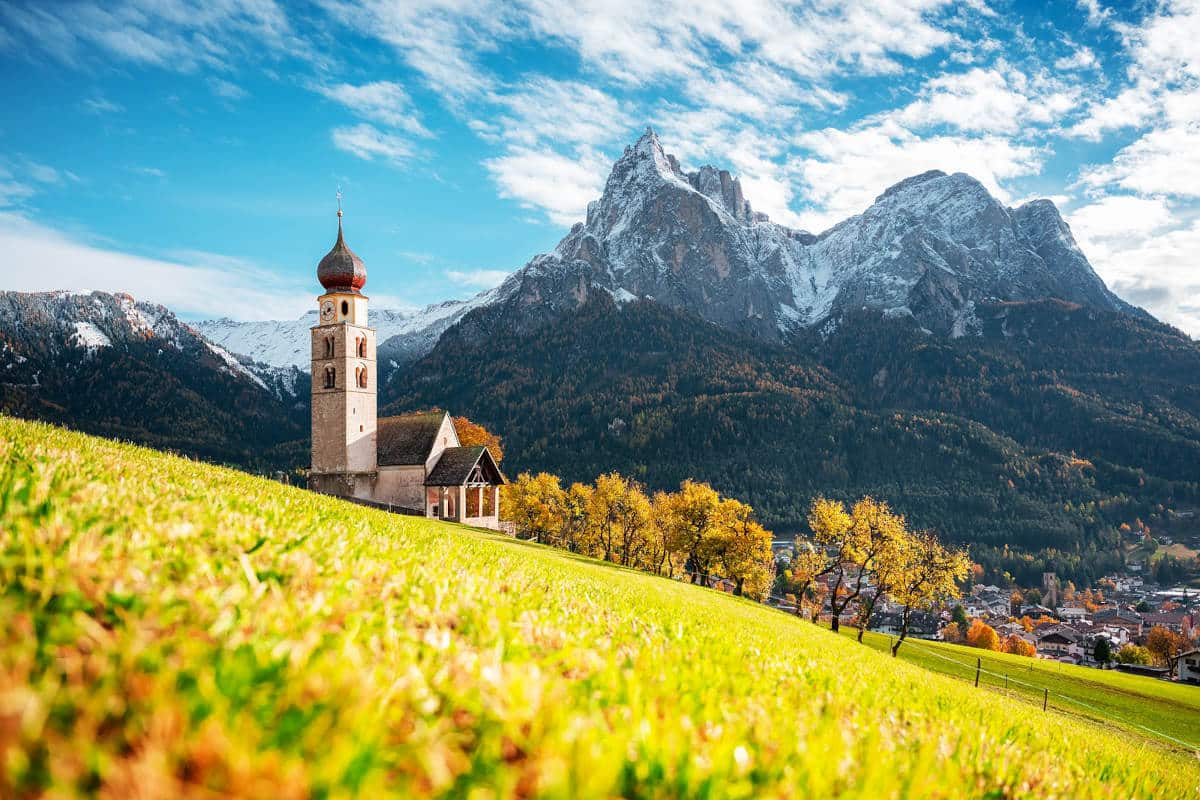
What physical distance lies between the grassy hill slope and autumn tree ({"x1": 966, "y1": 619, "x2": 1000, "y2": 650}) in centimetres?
12861

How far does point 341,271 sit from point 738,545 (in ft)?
146

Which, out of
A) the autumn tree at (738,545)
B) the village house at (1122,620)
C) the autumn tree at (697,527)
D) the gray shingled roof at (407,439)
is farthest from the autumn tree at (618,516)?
the village house at (1122,620)

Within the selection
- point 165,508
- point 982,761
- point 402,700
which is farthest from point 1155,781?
point 165,508

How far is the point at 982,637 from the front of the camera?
118 metres

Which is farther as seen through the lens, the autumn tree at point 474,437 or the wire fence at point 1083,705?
the autumn tree at point 474,437

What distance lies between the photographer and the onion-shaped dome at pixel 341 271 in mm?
57781

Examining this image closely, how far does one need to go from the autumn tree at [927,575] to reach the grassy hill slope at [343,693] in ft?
158

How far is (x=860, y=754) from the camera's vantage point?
3576mm

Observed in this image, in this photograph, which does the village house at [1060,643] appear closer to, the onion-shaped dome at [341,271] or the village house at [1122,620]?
the village house at [1122,620]

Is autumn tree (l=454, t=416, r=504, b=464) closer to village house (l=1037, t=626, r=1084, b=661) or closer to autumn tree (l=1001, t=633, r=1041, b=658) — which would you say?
autumn tree (l=1001, t=633, r=1041, b=658)

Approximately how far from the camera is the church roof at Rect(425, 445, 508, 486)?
54.7 m

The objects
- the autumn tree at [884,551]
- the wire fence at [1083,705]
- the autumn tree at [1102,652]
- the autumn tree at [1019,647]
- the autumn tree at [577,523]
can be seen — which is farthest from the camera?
the autumn tree at [1019,647]

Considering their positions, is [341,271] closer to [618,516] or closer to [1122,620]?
[618,516]

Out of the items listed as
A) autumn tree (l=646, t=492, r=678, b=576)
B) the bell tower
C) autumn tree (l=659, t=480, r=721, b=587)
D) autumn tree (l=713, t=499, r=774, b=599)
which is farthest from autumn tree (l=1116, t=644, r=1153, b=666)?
the bell tower
